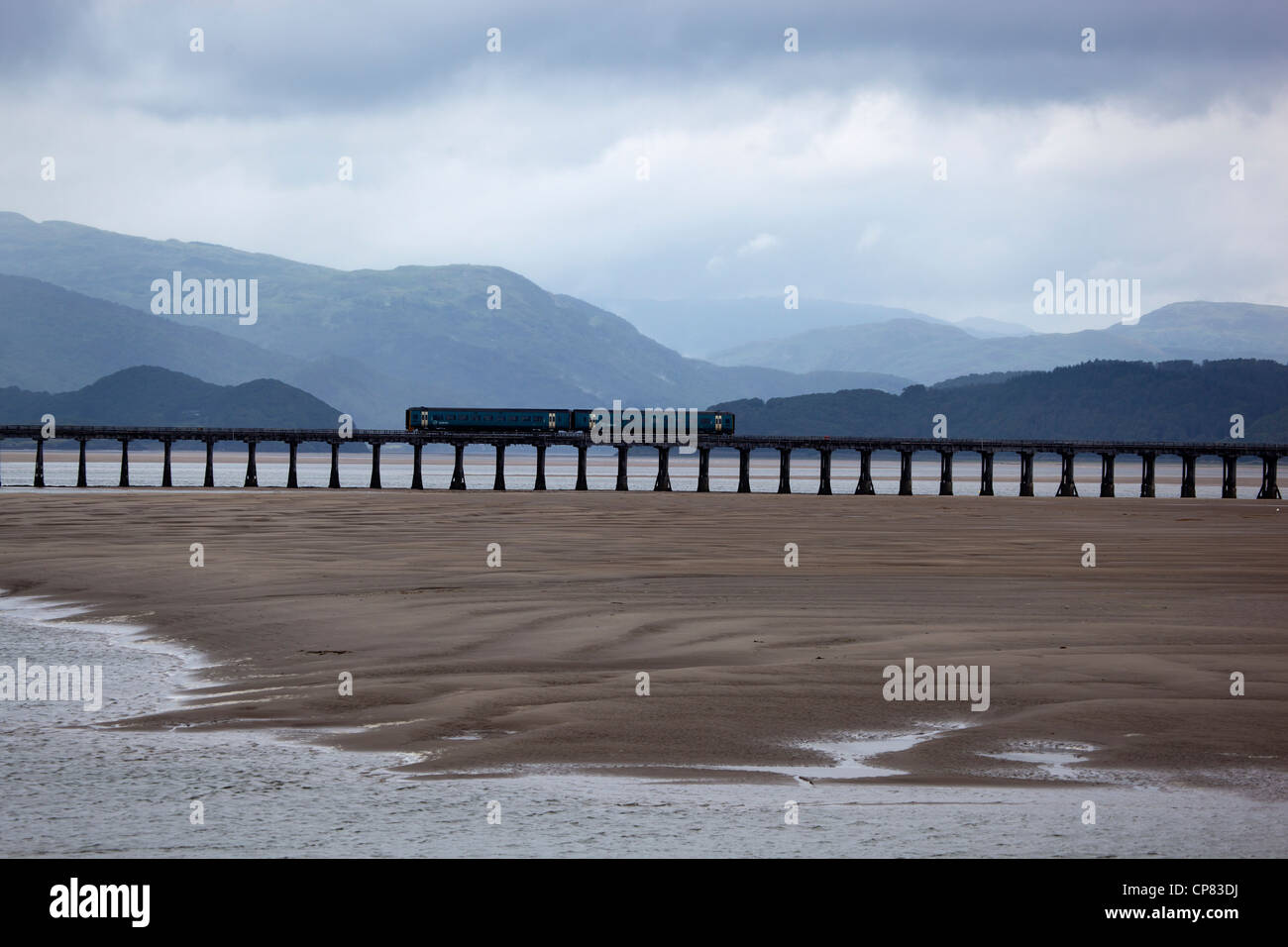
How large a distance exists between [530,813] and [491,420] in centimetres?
11811

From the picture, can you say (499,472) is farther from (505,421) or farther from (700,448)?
(700,448)

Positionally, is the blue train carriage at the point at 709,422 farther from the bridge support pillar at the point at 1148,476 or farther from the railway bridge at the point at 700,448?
the bridge support pillar at the point at 1148,476

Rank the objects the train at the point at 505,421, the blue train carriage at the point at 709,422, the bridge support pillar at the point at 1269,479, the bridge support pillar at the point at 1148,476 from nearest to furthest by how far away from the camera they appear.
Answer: the train at the point at 505,421 → the bridge support pillar at the point at 1148,476 → the blue train carriage at the point at 709,422 → the bridge support pillar at the point at 1269,479

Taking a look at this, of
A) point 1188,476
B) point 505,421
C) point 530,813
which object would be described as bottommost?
point 530,813

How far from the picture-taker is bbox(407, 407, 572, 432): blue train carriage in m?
127

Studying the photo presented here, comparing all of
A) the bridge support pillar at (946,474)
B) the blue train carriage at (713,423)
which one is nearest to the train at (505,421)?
the blue train carriage at (713,423)

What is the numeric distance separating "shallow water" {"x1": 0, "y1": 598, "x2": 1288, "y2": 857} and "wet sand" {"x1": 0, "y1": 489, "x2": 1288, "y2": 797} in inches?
29.6

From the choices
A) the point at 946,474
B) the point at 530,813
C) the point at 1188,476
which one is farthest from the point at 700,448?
the point at 530,813

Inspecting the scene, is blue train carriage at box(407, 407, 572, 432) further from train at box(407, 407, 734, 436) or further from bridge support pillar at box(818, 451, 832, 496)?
bridge support pillar at box(818, 451, 832, 496)

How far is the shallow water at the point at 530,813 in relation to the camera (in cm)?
999

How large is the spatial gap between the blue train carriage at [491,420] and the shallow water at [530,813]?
4506 inches

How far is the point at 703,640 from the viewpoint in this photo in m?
20.3
